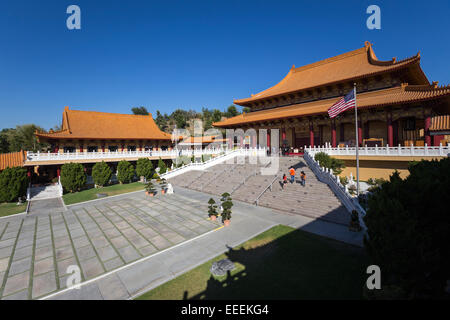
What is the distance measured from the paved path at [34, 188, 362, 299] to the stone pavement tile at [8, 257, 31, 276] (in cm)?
312

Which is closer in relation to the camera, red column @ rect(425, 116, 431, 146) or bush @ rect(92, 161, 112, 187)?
red column @ rect(425, 116, 431, 146)

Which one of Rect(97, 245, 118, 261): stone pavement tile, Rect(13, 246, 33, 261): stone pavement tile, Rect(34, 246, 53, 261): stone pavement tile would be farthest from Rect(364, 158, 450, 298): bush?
Rect(13, 246, 33, 261): stone pavement tile

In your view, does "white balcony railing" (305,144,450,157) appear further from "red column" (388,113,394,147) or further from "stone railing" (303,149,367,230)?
"stone railing" (303,149,367,230)

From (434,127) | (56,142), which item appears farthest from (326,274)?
(56,142)

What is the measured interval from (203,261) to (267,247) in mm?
3087

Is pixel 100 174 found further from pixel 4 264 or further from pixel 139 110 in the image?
pixel 139 110

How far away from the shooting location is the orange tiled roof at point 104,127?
31.3 metres

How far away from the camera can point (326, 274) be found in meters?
7.26

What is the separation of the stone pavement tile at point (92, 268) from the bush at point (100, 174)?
19.3m

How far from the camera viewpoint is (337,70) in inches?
1104

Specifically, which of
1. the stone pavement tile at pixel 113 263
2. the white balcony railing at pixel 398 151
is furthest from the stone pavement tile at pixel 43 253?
the white balcony railing at pixel 398 151

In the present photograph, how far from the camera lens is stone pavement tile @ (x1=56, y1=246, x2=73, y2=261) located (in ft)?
31.2

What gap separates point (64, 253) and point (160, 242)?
14.7 feet

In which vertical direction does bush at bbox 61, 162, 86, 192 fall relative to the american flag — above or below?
below
